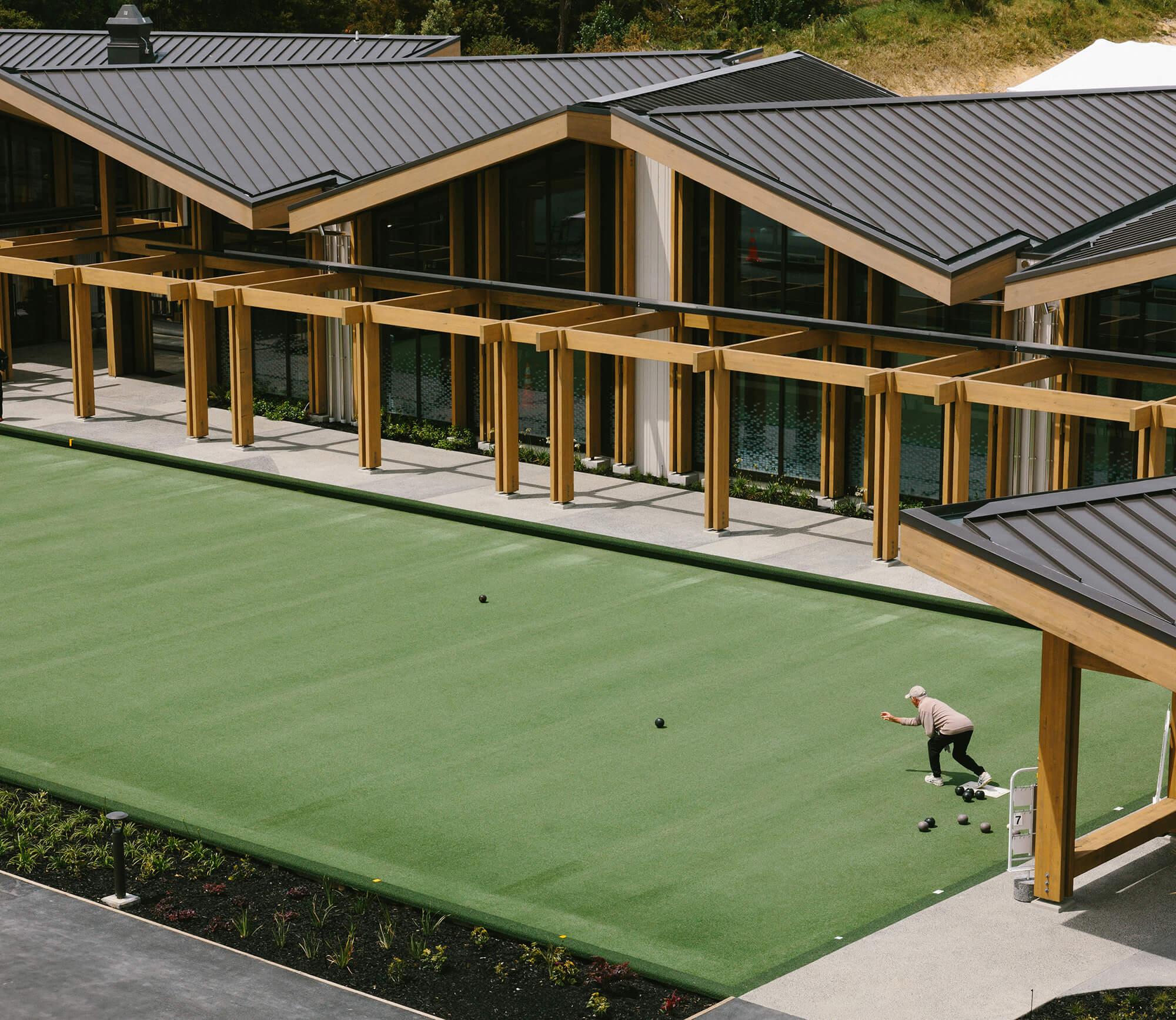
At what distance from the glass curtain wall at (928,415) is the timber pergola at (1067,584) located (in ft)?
42.2

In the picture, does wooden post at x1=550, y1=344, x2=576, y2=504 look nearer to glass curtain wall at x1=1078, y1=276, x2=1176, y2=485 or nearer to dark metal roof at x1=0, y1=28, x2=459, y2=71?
glass curtain wall at x1=1078, y1=276, x2=1176, y2=485

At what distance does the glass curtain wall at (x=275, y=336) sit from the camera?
124 ft

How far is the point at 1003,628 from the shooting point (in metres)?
23.8

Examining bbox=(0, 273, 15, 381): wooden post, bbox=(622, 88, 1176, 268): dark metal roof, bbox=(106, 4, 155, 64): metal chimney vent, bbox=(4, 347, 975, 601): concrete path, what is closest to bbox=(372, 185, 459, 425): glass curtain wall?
bbox=(4, 347, 975, 601): concrete path

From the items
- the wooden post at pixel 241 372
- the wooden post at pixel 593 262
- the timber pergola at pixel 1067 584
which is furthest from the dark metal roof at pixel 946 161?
the timber pergola at pixel 1067 584

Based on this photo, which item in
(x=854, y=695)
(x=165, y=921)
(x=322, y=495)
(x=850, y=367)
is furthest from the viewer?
(x=322, y=495)

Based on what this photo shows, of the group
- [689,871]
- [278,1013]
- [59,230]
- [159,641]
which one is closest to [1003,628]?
[689,871]

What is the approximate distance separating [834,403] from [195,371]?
12511mm

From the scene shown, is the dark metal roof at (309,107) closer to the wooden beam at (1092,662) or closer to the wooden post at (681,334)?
the wooden post at (681,334)

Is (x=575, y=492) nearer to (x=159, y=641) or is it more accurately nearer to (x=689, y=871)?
(x=159, y=641)

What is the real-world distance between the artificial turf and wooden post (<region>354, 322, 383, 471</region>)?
121 inches

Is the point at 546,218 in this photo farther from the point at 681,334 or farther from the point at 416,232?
the point at 681,334

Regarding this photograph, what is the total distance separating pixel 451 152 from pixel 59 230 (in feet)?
51.0

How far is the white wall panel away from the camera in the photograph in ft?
103
